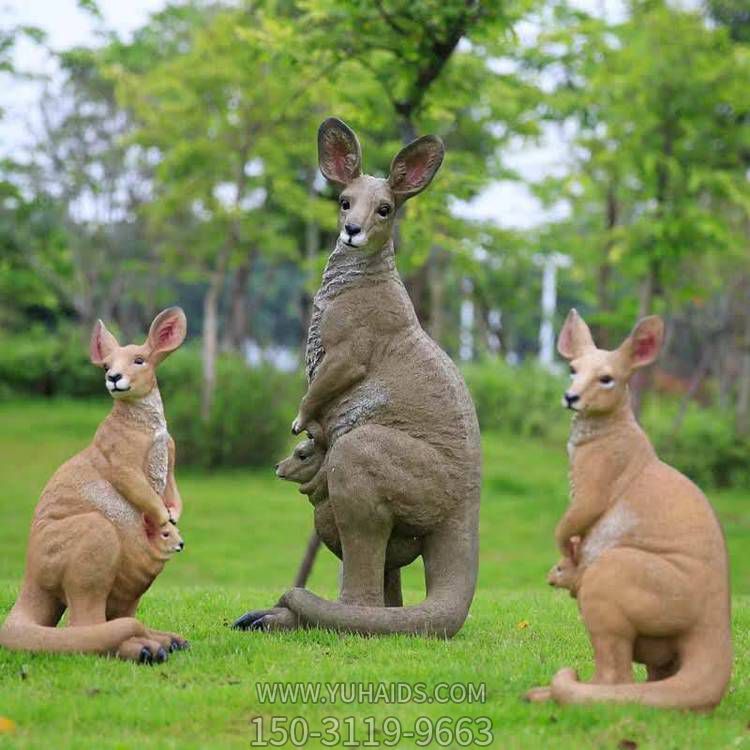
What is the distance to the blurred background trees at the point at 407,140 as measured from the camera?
9938 millimetres

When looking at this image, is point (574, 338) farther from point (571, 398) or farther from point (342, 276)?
point (342, 276)

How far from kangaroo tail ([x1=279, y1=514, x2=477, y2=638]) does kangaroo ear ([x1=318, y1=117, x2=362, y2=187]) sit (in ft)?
6.79

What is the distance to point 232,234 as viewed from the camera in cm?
1891

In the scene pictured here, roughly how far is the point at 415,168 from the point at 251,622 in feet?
8.72

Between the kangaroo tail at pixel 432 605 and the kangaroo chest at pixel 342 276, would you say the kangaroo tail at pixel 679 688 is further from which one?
the kangaroo chest at pixel 342 276

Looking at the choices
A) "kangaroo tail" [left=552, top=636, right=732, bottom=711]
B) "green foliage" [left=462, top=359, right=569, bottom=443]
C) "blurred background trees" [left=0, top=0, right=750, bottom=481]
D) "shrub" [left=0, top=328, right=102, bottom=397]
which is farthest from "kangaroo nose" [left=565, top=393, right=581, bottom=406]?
"shrub" [left=0, top=328, right=102, bottom=397]

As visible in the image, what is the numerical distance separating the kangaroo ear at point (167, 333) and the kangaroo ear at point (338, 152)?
4.44 feet

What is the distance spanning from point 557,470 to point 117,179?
42.7 feet

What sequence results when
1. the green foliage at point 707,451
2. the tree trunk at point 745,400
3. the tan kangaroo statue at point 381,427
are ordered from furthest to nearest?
the tree trunk at point 745,400 < the green foliage at point 707,451 < the tan kangaroo statue at point 381,427

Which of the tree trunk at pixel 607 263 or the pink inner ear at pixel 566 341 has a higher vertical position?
the tree trunk at pixel 607 263

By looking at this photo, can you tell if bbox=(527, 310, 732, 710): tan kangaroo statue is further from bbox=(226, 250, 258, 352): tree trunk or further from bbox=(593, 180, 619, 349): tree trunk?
bbox=(226, 250, 258, 352): tree trunk

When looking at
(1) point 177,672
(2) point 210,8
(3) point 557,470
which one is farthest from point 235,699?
(2) point 210,8

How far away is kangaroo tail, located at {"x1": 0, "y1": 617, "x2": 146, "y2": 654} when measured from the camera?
539 cm

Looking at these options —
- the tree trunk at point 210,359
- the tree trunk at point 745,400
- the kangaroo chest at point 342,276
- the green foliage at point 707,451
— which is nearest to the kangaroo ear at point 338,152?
the kangaroo chest at point 342,276
